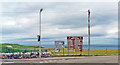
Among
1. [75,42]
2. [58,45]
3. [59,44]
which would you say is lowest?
[58,45]

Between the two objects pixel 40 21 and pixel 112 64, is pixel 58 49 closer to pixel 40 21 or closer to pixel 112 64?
pixel 40 21

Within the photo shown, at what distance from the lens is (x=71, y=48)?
26406mm

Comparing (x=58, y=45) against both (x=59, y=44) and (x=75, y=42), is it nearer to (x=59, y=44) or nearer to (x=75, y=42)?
(x=59, y=44)

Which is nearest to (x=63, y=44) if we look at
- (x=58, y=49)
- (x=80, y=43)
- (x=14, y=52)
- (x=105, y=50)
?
(x=58, y=49)

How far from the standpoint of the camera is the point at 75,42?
26.3 meters

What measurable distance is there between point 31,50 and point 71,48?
6131mm

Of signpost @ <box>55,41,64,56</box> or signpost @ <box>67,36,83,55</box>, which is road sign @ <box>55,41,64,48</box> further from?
signpost @ <box>67,36,83,55</box>

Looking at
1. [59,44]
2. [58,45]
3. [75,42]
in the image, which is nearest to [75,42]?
[75,42]

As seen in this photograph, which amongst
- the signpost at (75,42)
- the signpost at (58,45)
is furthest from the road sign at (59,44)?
the signpost at (75,42)

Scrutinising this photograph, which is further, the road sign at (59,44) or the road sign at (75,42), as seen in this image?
the road sign at (75,42)

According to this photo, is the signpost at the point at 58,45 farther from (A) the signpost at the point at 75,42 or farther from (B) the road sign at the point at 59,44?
(A) the signpost at the point at 75,42

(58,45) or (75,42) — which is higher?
(75,42)

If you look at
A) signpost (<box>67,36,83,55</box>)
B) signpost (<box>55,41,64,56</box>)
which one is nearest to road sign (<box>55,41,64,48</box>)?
signpost (<box>55,41,64,56</box>)

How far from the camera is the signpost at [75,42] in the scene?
26.2 metres
